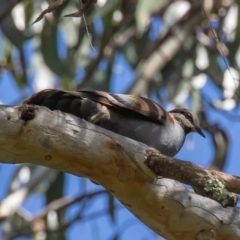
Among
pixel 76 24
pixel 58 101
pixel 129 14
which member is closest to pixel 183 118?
pixel 58 101

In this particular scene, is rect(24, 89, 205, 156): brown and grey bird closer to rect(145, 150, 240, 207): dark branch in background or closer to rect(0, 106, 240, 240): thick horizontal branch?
rect(0, 106, 240, 240): thick horizontal branch

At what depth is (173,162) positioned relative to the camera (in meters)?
2.93

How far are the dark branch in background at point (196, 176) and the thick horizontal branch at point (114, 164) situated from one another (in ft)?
0.15

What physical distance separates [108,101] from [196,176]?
2.55 feet

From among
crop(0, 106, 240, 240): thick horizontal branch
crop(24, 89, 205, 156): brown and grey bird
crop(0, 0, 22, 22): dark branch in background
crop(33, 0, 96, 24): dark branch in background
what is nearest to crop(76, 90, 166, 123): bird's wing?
crop(24, 89, 205, 156): brown and grey bird

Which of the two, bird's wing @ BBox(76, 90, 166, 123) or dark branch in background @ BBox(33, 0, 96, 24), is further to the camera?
bird's wing @ BBox(76, 90, 166, 123)

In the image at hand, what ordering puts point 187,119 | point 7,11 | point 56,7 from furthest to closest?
point 7,11, point 187,119, point 56,7

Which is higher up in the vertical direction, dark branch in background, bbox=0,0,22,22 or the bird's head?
dark branch in background, bbox=0,0,22,22

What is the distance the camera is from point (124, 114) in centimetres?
366

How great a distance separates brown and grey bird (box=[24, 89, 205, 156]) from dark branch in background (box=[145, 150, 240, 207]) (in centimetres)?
53

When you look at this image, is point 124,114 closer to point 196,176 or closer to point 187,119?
point 196,176

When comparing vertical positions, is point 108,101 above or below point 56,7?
below

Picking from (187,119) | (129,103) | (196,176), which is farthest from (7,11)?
(196,176)

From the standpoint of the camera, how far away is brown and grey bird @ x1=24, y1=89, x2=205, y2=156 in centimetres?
336
